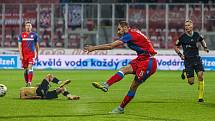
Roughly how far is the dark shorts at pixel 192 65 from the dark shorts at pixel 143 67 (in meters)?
3.77

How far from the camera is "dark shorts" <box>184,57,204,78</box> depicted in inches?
686

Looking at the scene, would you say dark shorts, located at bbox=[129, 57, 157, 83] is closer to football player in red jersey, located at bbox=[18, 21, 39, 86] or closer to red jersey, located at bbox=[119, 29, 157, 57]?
red jersey, located at bbox=[119, 29, 157, 57]

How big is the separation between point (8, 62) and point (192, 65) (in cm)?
2198

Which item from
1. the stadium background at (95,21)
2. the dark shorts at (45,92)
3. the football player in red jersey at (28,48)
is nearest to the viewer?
the dark shorts at (45,92)

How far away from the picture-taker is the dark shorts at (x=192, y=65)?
17.4 meters

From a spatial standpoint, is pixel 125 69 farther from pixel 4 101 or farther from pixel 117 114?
pixel 4 101

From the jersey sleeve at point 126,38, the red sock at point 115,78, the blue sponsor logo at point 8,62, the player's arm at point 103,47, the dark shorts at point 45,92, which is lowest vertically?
the blue sponsor logo at point 8,62

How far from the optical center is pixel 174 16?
42031 mm

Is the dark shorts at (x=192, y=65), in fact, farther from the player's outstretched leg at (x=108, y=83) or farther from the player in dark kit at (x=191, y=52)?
the player's outstretched leg at (x=108, y=83)

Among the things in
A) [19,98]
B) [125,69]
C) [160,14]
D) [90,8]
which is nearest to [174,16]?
[160,14]

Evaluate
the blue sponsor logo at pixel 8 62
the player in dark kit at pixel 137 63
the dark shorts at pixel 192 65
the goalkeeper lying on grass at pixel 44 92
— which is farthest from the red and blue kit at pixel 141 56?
the blue sponsor logo at pixel 8 62

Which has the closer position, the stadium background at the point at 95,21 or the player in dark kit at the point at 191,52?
the player in dark kit at the point at 191,52

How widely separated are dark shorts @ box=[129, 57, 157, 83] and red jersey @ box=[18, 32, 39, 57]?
8353 millimetres

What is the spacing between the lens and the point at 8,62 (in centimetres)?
3781
